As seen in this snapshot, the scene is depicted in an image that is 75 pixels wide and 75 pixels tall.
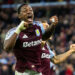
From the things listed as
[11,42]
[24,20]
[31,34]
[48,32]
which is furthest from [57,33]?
[11,42]

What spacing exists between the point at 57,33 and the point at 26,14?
25.9ft

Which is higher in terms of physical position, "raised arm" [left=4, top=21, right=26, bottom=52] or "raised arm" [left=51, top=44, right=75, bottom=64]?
"raised arm" [left=4, top=21, right=26, bottom=52]

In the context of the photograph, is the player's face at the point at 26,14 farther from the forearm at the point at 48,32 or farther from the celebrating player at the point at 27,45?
the forearm at the point at 48,32

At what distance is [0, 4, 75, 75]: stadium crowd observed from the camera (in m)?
9.89

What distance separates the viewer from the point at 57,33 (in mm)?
12547

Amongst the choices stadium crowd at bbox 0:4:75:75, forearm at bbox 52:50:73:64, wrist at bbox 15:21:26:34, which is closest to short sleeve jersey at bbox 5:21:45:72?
wrist at bbox 15:21:26:34

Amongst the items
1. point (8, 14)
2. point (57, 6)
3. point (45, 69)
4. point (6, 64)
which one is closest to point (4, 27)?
point (8, 14)

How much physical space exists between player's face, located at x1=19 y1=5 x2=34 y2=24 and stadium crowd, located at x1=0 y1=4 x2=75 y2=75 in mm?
3880

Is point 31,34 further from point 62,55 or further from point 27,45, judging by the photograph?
point 62,55

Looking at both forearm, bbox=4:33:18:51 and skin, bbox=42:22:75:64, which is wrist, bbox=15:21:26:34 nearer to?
forearm, bbox=4:33:18:51

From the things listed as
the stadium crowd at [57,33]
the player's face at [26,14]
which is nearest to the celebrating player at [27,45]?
the player's face at [26,14]

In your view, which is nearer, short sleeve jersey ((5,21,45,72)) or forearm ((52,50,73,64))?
short sleeve jersey ((5,21,45,72))

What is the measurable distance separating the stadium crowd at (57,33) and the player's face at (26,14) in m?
3.88

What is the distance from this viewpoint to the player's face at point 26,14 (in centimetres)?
469
